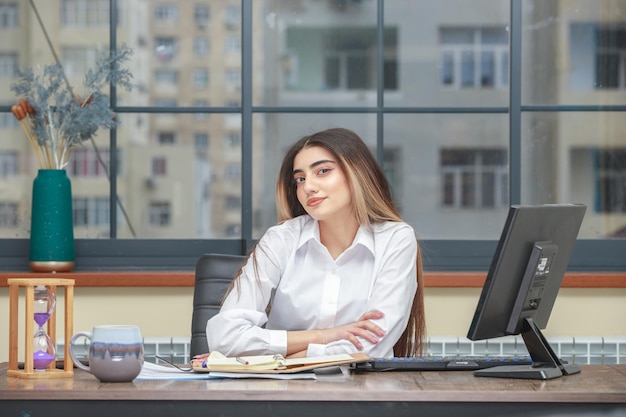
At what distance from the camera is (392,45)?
2664 centimetres

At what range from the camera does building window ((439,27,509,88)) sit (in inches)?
984

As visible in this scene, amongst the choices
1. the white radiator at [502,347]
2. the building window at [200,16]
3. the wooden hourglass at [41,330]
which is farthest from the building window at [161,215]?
the wooden hourglass at [41,330]

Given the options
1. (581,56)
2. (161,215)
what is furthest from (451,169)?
(161,215)

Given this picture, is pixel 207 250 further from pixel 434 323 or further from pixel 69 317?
pixel 69 317

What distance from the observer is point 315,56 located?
23.1 meters

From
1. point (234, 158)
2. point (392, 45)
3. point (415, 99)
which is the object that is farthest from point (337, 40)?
point (234, 158)

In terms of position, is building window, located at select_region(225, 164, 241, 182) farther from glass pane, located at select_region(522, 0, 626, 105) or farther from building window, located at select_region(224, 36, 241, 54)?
glass pane, located at select_region(522, 0, 626, 105)

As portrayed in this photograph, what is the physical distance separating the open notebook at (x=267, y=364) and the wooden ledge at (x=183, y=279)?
4.94ft

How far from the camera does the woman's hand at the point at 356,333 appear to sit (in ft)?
8.13

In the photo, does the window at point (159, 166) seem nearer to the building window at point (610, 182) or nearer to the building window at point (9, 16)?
the building window at point (9, 16)

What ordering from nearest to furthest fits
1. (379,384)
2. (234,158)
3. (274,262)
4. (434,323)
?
(379,384) < (274,262) < (434,323) < (234,158)

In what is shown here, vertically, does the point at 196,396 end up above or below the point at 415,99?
below

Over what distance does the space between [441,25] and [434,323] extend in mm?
24044

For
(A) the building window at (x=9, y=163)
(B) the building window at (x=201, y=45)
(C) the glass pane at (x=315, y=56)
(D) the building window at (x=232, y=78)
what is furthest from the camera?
(C) the glass pane at (x=315, y=56)
